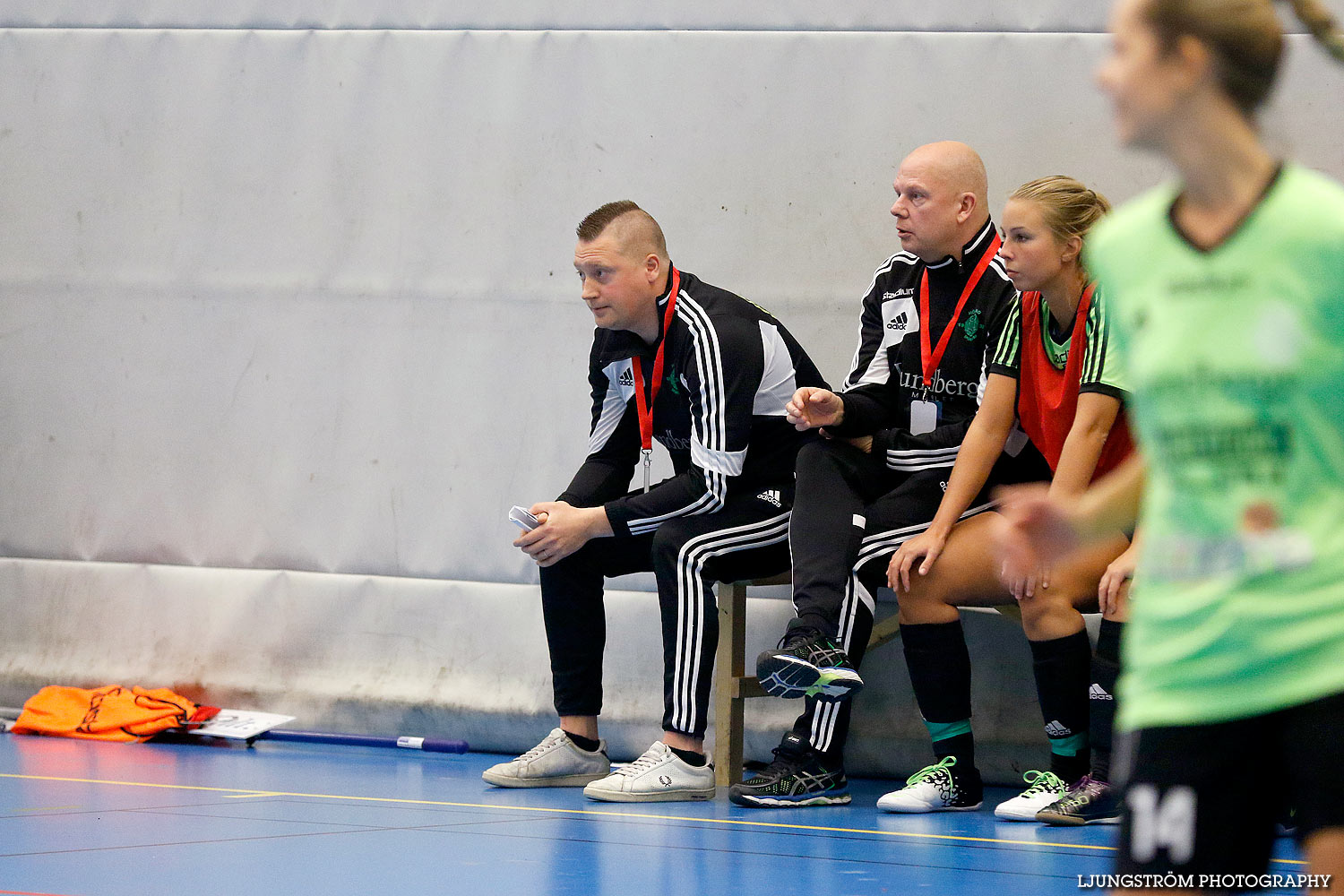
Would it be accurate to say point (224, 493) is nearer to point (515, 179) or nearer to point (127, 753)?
point (127, 753)

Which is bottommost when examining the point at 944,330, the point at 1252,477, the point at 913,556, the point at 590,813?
the point at 590,813

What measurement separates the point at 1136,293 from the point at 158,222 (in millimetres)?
4441

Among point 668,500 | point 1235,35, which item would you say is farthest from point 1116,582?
point 1235,35

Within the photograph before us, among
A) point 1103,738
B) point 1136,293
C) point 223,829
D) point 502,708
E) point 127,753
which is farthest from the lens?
point 502,708

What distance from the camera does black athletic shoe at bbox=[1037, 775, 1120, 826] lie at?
11.2 ft

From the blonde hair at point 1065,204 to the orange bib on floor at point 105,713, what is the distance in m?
3.10

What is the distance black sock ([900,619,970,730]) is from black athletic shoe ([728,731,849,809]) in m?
0.30

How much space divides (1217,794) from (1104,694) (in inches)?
91.4

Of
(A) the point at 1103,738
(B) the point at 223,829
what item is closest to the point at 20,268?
(B) the point at 223,829

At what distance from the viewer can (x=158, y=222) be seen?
5.21m

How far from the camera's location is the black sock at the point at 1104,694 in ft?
11.4

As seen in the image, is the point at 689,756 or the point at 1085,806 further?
the point at 689,756

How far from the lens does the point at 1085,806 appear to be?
3.41 meters

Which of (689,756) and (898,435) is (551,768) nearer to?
(689,756)
